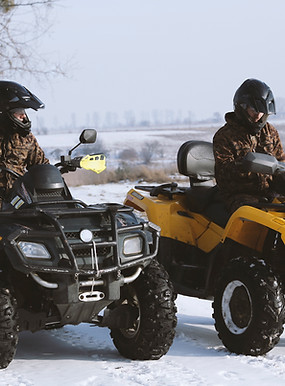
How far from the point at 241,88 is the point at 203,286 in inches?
63.7

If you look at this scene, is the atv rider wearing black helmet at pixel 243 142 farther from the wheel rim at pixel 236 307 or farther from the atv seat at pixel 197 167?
the wheel rim at pixel 236 307

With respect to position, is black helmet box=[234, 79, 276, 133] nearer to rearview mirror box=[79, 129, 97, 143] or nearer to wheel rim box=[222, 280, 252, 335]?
rearview mirror box=[79, 129, 97, 143]

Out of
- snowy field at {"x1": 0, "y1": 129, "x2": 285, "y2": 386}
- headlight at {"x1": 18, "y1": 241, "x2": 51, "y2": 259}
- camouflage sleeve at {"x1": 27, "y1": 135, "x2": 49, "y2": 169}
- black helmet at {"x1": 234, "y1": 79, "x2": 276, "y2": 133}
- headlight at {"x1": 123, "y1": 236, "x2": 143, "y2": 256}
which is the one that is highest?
black helmet at {"x1": 234, "y1": 79, "x2": 276, "y2": 133}

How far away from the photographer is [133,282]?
5.77 m

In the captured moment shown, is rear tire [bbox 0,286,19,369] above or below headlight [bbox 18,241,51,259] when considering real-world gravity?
below

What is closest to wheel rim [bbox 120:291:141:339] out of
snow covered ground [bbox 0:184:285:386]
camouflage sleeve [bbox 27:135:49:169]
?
snow covered ground [bbox 0:184:285:386]

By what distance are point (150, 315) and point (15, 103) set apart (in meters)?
2.00

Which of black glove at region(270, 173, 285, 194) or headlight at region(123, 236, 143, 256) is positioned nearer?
headlight at region(123, 236, 143, 256)

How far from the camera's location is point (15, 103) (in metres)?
6.49

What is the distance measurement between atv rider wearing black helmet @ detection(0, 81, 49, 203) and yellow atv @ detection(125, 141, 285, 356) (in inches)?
46.9

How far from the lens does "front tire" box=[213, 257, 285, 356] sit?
586cm

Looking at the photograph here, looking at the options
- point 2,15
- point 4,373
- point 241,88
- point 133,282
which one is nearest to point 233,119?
point 241,88

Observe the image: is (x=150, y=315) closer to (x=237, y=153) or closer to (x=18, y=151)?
(x=237, y=153)

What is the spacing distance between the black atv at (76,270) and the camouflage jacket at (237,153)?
115 cm
